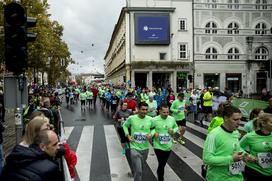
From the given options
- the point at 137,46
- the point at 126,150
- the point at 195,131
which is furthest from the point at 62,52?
the point at 126,150

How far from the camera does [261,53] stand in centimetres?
4438

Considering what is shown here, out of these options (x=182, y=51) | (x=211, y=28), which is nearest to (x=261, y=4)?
(x=211, y=28)

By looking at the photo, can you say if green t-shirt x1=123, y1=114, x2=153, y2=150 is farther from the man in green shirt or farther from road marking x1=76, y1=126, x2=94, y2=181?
road marking x1=76, y1=126, x2=94, y2=181

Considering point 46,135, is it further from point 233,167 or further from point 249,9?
point 249,9

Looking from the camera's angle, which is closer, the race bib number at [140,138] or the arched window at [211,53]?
the race bib number at [140,138]

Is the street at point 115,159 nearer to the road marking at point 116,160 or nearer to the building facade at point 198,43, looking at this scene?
the road marking at point 116,160

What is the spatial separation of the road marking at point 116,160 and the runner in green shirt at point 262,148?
11.1ft

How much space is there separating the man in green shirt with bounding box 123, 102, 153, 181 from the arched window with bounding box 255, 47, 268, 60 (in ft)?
136

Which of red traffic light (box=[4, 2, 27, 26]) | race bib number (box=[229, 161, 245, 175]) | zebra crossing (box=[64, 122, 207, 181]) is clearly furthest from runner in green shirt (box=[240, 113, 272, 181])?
red traffic light (box=[4, 2, 27, 26])

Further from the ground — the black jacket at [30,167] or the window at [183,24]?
the window at [183,24]

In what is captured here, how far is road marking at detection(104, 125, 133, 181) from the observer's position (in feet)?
24.9

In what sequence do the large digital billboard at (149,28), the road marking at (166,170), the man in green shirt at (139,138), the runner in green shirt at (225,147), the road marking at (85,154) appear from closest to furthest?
1. the runner in green shirt at (225,147)
2. the man in green shirt at (139,138)
3. the road marking at (166,170)
4. the road marking at (85,154)
5. the large digital billboard at (149,28)

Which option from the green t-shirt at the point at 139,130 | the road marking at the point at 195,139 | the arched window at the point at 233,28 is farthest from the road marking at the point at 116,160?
the arched window at the point at 233,28

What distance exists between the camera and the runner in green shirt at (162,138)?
21.4 feet
